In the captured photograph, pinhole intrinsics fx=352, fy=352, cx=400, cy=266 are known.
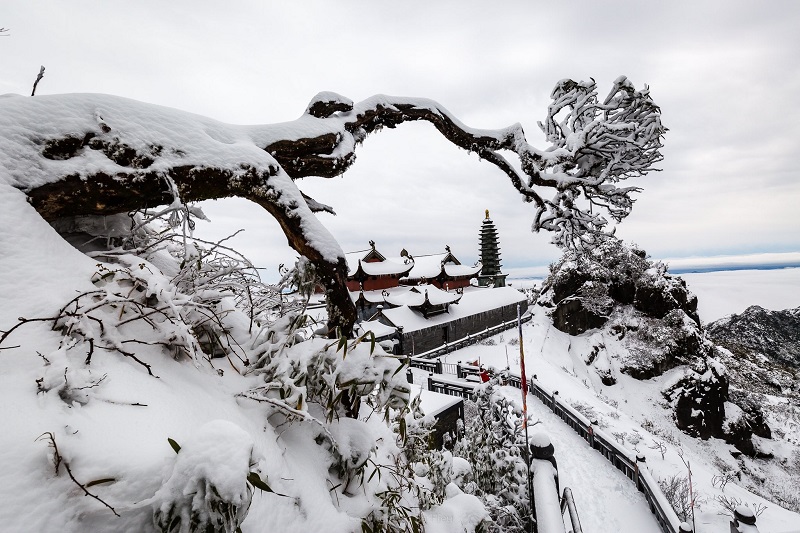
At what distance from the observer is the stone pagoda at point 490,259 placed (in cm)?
4466

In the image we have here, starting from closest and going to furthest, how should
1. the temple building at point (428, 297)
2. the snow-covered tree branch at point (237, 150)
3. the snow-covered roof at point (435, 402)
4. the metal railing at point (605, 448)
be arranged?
the snow-covered tree branch at point (237, 150) < the metal railing at point (605, 448) < the snow-covered roof at point (435, 402) < the temple building at point (428, 297)

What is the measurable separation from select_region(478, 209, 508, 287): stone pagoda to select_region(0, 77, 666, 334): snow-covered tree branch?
4103cm

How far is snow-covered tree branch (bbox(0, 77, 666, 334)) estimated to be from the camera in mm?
1936

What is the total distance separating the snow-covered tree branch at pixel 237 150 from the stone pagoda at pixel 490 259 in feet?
135

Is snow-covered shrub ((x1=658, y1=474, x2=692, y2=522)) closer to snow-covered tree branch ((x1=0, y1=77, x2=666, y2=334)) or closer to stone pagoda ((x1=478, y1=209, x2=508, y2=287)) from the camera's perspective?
snow-covered tree branch ((x1=0, y1=77, x2=666, y2=334))

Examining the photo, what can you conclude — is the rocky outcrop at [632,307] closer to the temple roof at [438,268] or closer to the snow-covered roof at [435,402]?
the temple roof at [438,268]

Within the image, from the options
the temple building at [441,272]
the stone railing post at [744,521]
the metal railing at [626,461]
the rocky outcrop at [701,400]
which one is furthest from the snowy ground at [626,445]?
the temple building at [441,272]

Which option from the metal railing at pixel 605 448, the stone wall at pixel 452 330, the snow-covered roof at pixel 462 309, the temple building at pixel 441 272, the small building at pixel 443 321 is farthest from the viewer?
the temple building at pixel 441 272

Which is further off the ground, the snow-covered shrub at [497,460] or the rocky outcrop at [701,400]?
the snow-covered shrub at [497,460]

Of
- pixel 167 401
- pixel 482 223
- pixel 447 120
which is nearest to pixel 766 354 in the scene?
pixel 482 223

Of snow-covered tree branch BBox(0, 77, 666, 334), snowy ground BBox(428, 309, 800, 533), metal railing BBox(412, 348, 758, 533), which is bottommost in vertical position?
snowy ground BBox(428, 309, 800, 533)

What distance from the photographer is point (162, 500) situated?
1.07 metres

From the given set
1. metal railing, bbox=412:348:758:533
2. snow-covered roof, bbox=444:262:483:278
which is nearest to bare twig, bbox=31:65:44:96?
metal railing, bbox=412:348:758:533

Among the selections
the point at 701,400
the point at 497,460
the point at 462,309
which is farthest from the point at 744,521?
the point at 462,309
